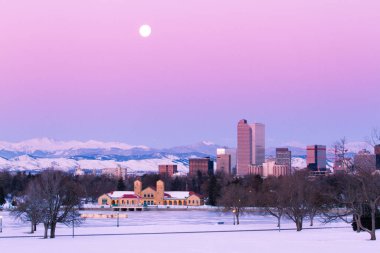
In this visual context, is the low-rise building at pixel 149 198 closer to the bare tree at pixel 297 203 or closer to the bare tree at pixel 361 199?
the bare tree at pixel 297 203

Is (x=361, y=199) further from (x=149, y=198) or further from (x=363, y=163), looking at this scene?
(x=149, y=198)

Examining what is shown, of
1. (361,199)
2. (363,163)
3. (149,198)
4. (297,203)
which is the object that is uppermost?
(363,163)

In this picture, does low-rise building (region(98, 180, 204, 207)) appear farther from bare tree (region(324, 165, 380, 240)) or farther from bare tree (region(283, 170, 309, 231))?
bare tree (region(324, 165, 380, 240))

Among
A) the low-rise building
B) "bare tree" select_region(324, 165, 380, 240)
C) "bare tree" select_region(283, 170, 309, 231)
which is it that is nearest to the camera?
"bare tree" select_region(324, 165, 380, 240)

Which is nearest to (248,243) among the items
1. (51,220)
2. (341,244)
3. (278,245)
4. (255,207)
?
(278,245)

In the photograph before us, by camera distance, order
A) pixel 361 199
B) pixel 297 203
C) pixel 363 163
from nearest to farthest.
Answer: pixel 361 199, pixel 297 203, pixel 363 163

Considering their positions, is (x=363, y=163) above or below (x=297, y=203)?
above

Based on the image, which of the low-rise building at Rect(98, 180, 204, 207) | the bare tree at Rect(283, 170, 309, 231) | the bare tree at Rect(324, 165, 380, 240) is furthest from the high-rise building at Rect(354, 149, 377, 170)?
the low-rise building at Rect(98, 180, 204, 207)

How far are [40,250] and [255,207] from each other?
84.0 m

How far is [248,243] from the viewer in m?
51.4

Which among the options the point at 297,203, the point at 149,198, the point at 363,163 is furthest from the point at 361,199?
the point at 149,198

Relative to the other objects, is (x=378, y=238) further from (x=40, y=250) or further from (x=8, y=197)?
(x=8, y=197)

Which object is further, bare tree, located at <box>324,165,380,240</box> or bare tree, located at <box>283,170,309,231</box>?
bare tree, located at <box>283,170,309,231</box>

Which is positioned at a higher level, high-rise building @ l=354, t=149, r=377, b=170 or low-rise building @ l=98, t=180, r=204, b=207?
high-rise building @ l=354, t=149, r=377, b=170
